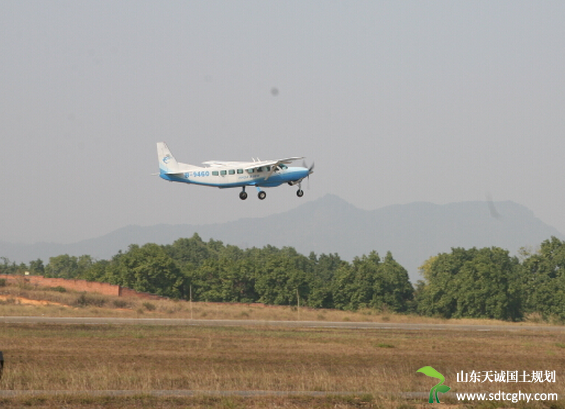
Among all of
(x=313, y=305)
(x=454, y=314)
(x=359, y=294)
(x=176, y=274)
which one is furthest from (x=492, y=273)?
(x=176, y=274)

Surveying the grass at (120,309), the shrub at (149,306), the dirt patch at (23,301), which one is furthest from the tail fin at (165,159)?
the dirt patch at (23,301)

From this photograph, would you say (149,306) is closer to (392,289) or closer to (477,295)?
(477,295)

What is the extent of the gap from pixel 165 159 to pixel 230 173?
5.05 metres

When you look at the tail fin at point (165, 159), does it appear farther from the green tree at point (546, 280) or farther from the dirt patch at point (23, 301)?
the green tree at point (546, 280)

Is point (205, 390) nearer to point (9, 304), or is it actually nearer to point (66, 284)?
point (9, 304)

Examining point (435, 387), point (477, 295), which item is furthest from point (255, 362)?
point (477, 295)

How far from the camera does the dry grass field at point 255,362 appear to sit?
887 inches

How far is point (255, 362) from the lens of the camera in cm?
3522

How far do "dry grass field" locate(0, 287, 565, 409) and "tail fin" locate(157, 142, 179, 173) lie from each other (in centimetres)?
1135

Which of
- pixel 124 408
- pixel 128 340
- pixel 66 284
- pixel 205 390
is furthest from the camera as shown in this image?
pixel 66 284

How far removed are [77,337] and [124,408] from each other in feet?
87.1

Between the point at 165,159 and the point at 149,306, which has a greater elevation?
the point at 165,159

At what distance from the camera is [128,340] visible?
146 ft

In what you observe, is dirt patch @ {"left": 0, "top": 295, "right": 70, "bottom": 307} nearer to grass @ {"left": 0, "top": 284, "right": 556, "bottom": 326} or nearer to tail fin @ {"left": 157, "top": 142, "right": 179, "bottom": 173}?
grass @ {"left": 0, "top": 284, "right": 556, "bottom": 326}
